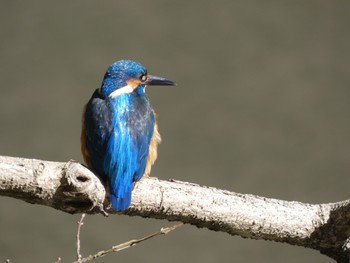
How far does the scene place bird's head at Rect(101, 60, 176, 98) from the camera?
85.4 inches

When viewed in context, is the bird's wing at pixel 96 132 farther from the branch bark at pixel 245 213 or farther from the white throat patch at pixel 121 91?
the branch bark at pixel 245 213

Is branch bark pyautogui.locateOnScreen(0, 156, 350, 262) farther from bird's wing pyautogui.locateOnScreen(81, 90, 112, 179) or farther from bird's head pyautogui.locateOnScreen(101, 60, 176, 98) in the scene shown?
bird's head pyautogui.locateOnScreen(101, 60, 176, 98)

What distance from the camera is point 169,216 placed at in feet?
5.94

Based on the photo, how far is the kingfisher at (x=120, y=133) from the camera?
1846mm

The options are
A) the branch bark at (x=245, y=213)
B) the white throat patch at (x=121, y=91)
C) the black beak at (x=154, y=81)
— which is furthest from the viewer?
the black beak at (x=154, y=81)

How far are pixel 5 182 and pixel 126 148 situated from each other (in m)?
0.43

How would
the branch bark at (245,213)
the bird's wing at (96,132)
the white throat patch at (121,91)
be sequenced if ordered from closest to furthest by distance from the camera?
the branch bark at (245,213) < the bird's wing at (96,132) < the white throat patch at (121,91)

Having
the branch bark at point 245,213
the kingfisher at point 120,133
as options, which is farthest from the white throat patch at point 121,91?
the branch bark at point 245,213

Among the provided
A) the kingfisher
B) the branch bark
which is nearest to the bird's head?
the kingfisher

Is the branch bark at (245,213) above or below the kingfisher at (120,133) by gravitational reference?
below

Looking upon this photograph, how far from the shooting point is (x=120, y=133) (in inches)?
76.6

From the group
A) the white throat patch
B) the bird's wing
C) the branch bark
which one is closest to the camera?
the branch bark

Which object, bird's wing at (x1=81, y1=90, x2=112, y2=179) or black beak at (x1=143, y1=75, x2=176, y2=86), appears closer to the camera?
bird's wing at (x1=81, y1=90, x2=112, y2=179)

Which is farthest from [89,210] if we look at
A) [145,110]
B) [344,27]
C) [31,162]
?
[344,27]
